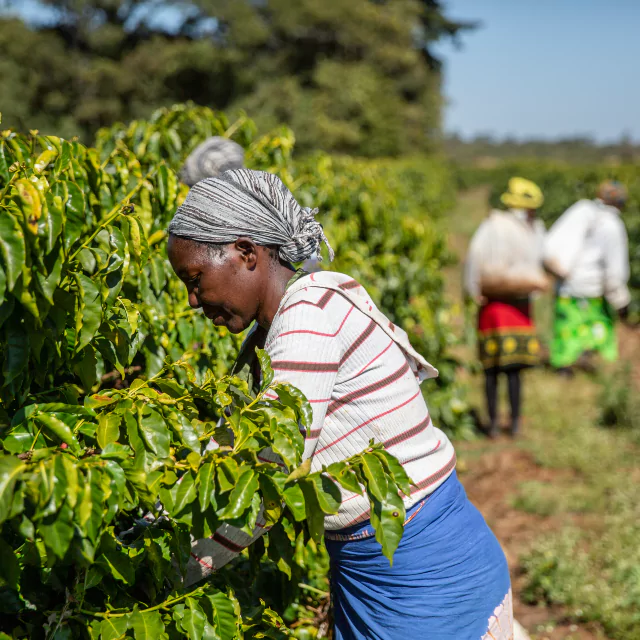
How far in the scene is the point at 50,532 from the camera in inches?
46.4

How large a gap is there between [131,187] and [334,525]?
1433 mm

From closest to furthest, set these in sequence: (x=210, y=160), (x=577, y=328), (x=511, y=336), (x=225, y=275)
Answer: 1. (x=225, y=275)
2. (x=210, y=160)
3. (x=511, y=336)
4. (x=577, y=328)

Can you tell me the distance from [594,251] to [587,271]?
22cm

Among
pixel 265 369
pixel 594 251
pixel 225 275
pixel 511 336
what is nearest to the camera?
Answer: pixel 265 369

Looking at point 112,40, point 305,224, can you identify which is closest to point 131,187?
point 305,224

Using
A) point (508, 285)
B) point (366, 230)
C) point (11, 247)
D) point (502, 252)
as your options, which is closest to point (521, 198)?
point (502, 252)

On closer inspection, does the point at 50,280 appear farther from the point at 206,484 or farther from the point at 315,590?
the point at 315,590

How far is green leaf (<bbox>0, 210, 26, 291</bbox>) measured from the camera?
3.90ft

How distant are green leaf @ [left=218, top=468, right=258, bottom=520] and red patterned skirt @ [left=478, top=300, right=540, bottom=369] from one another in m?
5.23

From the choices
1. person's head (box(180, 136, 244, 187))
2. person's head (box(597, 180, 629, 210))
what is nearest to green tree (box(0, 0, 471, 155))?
person's head (box(597, 180, 629, 210))

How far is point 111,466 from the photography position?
50.3 inches

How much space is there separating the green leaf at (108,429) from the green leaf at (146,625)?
0.42 m

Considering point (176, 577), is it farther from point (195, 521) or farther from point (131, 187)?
point (131, 187)

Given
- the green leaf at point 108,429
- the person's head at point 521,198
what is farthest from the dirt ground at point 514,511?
the green leaf at point 108,429
